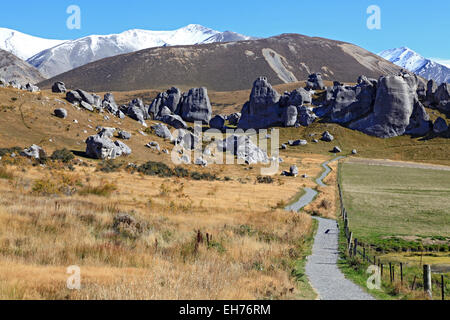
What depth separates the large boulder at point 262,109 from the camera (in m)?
147

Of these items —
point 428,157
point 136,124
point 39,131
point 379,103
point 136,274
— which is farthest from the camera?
point 379,103

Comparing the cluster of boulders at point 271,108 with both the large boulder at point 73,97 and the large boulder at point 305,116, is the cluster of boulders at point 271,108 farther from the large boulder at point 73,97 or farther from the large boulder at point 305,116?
the large boulder at point 73,97

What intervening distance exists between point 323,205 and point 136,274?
101ft

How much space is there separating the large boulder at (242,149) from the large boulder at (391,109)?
194ft

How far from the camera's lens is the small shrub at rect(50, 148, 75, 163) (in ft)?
169

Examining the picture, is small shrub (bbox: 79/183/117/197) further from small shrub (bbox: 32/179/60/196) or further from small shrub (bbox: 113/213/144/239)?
small shrub (bbox: 113/213/144/239)

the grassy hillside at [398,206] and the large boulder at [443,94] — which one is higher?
the large boulder at [443,94]

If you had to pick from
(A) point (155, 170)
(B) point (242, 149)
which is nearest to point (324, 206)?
(A) point (155, 170)

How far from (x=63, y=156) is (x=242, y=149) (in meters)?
44.7

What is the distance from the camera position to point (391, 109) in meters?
130

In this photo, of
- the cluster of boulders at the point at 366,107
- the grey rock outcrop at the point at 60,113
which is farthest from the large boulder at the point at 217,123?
Answer: the grey rock outcrop at the point at 60,113

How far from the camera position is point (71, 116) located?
73.8 meters

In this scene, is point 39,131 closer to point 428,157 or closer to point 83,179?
point 83,179

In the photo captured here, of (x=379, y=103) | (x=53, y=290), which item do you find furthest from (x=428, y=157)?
(x=53, y=290)
